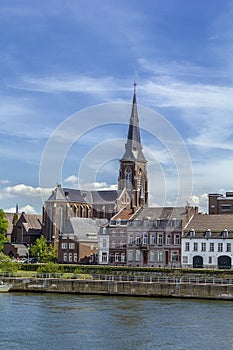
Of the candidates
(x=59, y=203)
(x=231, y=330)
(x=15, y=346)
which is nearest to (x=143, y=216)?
(x=59, y=203)

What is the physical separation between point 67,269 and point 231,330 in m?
44.3

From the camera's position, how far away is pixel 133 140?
463ft

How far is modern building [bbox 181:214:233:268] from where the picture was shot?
9288 cm


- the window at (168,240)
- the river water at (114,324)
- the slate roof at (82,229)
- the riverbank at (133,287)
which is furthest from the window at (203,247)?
the river water at (114,324)

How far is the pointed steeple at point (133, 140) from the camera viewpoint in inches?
Answer: 5536

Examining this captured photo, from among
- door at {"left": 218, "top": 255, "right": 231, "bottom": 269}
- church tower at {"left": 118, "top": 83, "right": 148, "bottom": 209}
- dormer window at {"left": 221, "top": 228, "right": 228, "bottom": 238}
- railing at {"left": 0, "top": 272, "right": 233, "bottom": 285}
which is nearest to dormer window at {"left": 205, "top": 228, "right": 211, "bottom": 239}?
dormer window at {"left": 221, "top": 228, "right": 228, "bottom": 238}

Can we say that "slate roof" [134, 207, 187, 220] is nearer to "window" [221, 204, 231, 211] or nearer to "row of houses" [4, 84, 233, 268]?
"row of houses" [4, 84, 233, 268]

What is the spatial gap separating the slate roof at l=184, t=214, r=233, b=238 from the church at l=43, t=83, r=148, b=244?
26702 mm

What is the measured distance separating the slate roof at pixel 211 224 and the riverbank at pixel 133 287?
79.5 feet

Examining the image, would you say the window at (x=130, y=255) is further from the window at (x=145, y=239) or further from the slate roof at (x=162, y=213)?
the slate roof at (x=162, y=213)

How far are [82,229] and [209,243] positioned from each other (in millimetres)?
30942

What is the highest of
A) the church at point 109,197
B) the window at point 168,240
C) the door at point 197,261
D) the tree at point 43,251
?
the church at point 109,197

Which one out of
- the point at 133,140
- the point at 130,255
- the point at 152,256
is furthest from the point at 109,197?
the point at 152,256

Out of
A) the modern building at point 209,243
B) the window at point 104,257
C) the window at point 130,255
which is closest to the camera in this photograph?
the modern building at point 209,243
